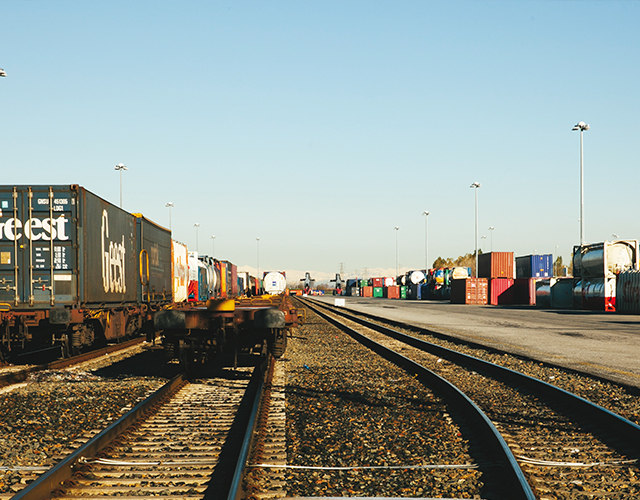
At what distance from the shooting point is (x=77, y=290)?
13.3 meters

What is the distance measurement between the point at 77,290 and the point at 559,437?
10.5m

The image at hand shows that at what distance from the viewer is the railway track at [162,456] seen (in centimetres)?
477

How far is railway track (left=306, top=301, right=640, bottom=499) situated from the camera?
200 inches

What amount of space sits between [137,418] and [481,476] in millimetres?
4114

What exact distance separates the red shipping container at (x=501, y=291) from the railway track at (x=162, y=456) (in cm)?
5430

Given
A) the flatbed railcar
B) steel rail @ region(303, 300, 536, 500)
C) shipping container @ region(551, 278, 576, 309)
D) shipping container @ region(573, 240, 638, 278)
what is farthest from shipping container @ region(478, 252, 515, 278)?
the flatbed railcar

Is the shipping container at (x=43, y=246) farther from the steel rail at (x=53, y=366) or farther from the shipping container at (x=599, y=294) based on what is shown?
the shipping container at (x=599, y=294)

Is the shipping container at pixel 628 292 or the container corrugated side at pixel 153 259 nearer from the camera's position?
the container corrugated side at pixel 153 259

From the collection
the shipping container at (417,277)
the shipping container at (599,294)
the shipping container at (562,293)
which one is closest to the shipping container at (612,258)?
the shipping container at (599,294)

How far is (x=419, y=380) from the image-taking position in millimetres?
11000

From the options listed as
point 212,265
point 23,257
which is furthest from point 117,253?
point 212,265

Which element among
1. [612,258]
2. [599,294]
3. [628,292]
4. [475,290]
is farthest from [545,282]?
[628,292]

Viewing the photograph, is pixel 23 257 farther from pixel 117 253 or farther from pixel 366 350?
pixel 366 350

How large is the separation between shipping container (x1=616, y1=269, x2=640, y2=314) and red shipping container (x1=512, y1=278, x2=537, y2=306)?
1782 centimetres
